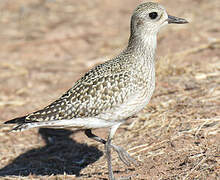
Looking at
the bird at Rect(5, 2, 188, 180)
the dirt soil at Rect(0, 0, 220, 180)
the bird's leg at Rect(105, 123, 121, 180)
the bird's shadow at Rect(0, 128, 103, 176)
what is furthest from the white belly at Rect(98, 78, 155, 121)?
the bird's shadow at Rect(0, 128, 103, 176)

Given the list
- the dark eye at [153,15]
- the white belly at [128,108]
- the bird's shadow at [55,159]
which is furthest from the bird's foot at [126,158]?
the dark eye at [153,15]

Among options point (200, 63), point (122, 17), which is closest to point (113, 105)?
point (200, 63)

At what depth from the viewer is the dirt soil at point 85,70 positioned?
6.28 metres

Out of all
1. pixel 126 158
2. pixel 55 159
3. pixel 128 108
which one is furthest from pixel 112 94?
pixel 55 159

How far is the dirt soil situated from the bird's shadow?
17mm

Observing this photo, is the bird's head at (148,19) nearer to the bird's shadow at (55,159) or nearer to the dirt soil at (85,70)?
the dirt soil at (85,70)

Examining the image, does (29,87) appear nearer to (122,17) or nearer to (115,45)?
(115,45)

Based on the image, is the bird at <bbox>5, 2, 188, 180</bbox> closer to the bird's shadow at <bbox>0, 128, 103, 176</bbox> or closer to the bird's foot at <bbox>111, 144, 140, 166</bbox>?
the bird's foot at <bbox>111, 144, 140, 166</bbox>

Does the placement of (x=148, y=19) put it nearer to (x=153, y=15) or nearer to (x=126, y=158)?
(x=153, y=15)

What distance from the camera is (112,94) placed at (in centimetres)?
579

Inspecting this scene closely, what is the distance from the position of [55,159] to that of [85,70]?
3.72 meters

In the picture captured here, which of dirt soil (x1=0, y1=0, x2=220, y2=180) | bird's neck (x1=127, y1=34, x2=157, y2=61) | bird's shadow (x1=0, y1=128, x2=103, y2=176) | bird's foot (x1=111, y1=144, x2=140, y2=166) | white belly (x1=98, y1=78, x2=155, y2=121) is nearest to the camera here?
white belly (x1=98, y1=78, x2=155, y2=121)

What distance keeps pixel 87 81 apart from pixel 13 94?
4182 millimetres

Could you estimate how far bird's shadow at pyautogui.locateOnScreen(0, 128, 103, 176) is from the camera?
22.5ft
